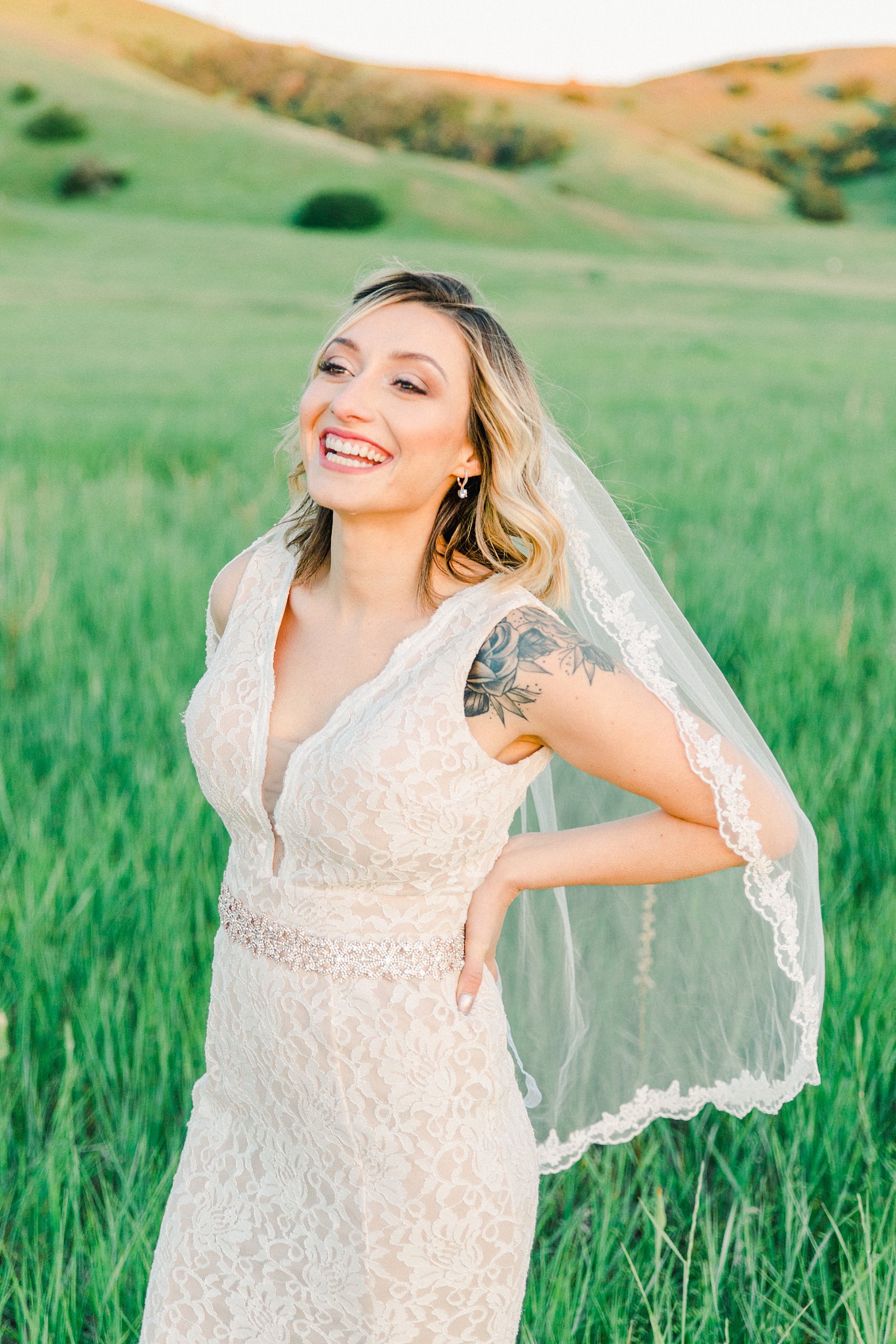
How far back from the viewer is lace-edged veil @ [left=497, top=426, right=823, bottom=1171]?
2.02 metres

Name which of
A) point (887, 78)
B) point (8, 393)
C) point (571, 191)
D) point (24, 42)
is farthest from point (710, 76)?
point (8, 393)

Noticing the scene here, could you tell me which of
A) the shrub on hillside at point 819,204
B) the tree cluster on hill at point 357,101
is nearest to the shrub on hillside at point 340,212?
the tree cluster on hill at point 357,101

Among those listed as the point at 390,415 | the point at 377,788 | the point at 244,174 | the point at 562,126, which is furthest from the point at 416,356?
the point at 562,126

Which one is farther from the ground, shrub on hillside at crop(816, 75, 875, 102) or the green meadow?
shrub on hillside at crop(816, 75, 875, 102)

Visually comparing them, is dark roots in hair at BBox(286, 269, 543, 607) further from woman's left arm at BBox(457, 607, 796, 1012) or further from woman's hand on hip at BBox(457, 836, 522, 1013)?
woman's hand on hip at BBox(457, 836, 522, 1013)

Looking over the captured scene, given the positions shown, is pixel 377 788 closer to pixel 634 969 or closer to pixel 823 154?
pixel 634 969

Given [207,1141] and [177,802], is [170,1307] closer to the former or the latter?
[207,1141]

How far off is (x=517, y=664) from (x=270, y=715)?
411 mm

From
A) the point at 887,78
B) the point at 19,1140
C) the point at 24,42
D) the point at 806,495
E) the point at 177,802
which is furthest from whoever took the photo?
the point at 887,78

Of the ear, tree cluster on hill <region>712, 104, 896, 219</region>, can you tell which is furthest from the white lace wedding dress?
tree cluster on hill <region>712, 104, 896, 219</region>

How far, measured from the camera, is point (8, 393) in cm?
1230

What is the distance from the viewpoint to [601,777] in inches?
68.5

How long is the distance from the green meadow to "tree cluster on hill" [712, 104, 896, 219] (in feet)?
211

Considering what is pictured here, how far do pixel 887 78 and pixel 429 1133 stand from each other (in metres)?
93.7
